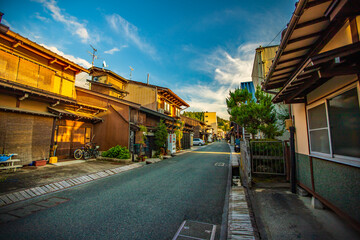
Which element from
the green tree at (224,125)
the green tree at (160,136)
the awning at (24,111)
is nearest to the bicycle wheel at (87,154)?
the awning at (24,111)

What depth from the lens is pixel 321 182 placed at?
362 centimetres

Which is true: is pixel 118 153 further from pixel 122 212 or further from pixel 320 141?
pixel 320 141

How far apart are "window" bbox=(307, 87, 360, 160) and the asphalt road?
299 centimetres

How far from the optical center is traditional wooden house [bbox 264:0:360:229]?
7.97 ft

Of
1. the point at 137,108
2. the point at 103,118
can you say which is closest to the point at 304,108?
the point at 137,108

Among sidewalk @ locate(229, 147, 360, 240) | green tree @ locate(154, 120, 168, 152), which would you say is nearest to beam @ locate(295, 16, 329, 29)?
sidewalk @ locate(229, 147, 360, 240)

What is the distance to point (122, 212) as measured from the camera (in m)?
3.92

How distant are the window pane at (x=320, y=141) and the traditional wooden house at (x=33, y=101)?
12.2 meters

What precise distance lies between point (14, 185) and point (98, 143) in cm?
750

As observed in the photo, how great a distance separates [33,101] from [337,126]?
44.0ft

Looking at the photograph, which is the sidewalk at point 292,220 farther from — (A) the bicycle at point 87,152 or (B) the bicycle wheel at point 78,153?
(B) the bicycle wheel at point 78,153

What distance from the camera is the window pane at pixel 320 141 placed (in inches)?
143

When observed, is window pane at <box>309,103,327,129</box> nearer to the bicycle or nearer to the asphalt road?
the asphalt road

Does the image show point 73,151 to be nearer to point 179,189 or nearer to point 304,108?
point 179,189
